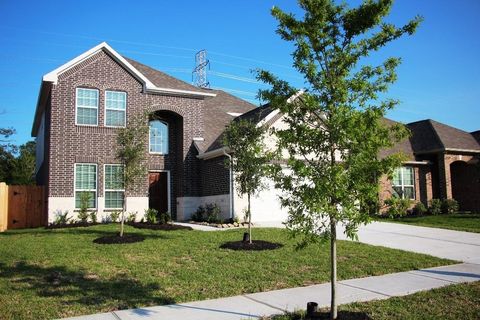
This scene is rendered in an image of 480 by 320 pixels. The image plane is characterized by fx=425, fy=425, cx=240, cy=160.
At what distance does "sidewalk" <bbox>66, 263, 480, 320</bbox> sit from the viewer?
6.27m

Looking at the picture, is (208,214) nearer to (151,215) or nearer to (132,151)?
(151,215)

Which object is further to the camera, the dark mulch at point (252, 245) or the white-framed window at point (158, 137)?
the white-framed window at point (158, 137)

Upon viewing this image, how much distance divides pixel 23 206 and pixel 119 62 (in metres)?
7.92

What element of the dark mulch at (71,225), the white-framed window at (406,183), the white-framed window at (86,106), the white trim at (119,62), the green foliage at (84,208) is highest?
the white trim at (119,62)

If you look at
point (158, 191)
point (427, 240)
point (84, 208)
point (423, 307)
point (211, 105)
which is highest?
point (211, 105)

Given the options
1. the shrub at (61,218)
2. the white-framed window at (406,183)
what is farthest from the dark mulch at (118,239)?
the white-framed window at (406,183)

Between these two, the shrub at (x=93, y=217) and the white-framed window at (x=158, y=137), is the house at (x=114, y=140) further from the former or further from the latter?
the shrub at (x=93, y=217)

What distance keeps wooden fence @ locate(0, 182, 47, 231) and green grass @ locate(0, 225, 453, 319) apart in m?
6.13

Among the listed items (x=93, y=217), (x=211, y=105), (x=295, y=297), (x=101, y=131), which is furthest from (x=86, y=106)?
(x=295, y=297)

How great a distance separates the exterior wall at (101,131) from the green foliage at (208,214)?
1175 mm

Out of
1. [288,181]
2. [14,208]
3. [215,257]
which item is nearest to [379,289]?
[288,181]

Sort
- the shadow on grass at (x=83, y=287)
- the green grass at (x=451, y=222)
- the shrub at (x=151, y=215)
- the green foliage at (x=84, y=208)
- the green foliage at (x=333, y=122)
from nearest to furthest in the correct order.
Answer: the green foliage at (x=333, y=122)
the shadow on grass at (x=83, y=287)
the green grass at (x=451, y=222)
the green foliage at (x=84, y=208)
the shrub at (x=151, y=215)

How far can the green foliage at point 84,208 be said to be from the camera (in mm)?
18475

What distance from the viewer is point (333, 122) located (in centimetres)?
540
